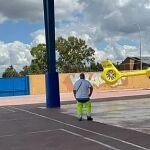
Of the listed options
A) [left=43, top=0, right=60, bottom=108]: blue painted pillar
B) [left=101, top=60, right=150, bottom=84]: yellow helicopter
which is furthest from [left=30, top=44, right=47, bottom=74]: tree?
[left=43, top=0, right=60, bottom=108]: blue painted pillar

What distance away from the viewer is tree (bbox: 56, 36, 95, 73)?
87.4 m

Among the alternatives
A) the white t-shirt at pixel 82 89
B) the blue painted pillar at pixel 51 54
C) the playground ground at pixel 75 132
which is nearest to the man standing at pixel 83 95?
the white t-shirt at pixel 82 89

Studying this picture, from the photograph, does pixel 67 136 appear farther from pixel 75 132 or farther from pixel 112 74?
pixel 112 74

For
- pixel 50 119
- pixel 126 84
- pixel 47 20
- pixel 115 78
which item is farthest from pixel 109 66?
pixel 50 119

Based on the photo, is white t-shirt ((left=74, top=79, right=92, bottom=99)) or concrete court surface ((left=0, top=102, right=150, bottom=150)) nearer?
concrete court surface ((left=0, top=102, right=150, bottom=150))

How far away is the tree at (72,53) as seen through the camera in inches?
3442

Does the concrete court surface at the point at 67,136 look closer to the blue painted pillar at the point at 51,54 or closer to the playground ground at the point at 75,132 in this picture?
the playground ground at the point at 75,132

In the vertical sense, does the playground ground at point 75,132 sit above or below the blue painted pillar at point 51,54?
below

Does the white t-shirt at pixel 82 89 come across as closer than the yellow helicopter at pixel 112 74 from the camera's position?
Yes

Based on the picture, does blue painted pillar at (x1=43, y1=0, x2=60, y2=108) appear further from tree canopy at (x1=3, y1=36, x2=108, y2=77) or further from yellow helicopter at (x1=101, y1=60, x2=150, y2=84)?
tree canopy at (x1=3, y1=36, x2=108, y2=77)

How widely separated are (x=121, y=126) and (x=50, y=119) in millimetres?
3913

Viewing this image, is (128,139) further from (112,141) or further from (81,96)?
(81,96)

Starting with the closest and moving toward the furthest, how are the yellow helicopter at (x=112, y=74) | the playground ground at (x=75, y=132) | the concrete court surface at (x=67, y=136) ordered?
the concrete court surface at (x=67, y=136), the playground ground at (x=75, y=132), the yellow helicopter at (x=112, y=74)

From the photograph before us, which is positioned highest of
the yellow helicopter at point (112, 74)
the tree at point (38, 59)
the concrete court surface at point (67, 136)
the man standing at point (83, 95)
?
the tree at point (38, 59)
